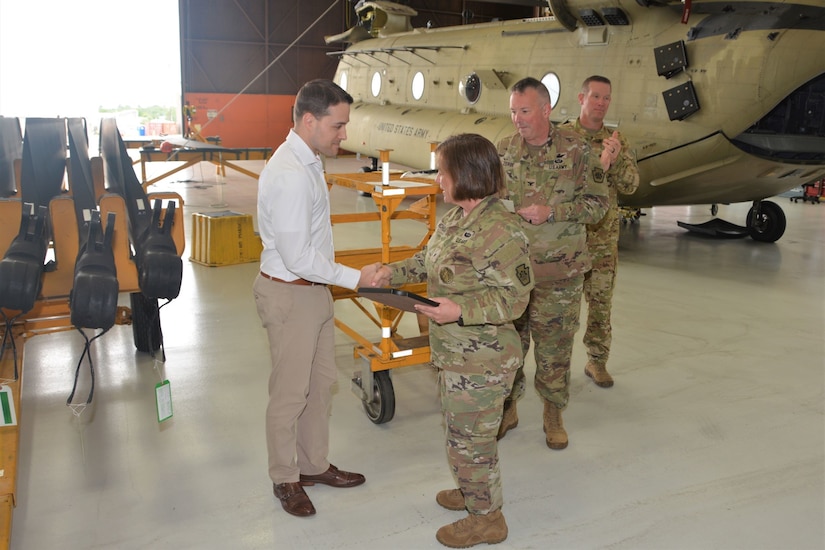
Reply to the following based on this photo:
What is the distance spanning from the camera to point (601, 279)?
4.68 meters

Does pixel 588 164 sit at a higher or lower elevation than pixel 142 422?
higher

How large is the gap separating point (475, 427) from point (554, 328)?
1.19 metres

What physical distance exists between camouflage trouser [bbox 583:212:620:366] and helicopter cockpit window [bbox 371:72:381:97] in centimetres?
969

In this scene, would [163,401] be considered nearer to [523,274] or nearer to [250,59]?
[523,274]

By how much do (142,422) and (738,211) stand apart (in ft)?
41.7

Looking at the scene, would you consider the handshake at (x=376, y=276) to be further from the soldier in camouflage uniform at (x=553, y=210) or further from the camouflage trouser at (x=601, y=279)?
the camouflage trouser at (x=601, y=279)

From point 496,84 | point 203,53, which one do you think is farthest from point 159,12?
point 496,84

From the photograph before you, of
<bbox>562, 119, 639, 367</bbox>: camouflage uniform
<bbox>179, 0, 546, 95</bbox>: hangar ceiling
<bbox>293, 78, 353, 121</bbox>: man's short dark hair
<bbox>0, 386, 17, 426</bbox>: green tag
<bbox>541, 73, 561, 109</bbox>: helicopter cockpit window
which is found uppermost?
<bbox>179, 0, 546, 95</bbox>: hangar ceiling

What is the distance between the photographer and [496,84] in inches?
390

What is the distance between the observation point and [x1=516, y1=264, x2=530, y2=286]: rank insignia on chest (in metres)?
2.54

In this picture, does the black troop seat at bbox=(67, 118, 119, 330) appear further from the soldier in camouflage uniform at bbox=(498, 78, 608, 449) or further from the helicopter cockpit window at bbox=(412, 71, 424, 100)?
the helicopter cockpit window at bbox=(412, 71, 424, 100)

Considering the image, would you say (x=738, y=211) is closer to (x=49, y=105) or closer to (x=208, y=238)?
(x=208, y=238)

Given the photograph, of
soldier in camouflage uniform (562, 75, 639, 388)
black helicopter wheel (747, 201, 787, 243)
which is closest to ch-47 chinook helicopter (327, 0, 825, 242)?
black helicopter wheel (747, 201, 787, 243)

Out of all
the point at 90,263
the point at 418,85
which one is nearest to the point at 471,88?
the point at 418,85
